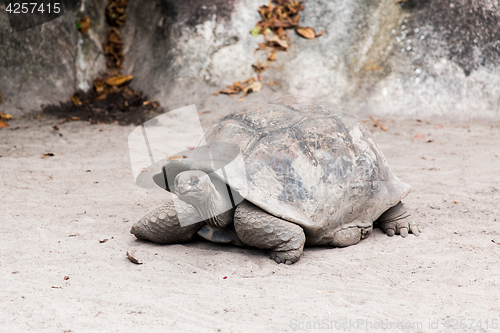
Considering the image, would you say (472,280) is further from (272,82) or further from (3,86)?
(3,86)

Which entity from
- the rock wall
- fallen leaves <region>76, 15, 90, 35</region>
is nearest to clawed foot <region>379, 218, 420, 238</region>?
the rock wall

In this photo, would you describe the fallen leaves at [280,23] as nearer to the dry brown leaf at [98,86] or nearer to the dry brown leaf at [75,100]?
the dry brown leaf at [98,86]

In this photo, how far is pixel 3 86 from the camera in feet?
20.8

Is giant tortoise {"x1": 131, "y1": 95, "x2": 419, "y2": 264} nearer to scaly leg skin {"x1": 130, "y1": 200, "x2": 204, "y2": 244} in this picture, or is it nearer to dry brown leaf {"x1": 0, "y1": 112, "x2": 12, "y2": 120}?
scaly leg skin {"x1": 130, "y1": 200, "x2": 204, "y2": 244}

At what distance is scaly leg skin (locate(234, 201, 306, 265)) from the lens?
105 inches

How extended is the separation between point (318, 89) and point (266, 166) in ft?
14.5

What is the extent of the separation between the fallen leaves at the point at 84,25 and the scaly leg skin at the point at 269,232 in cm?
602

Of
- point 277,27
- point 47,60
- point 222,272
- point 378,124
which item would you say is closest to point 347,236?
point 222,272

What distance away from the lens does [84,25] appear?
24.4 ft

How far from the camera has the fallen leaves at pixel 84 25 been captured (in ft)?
24.2

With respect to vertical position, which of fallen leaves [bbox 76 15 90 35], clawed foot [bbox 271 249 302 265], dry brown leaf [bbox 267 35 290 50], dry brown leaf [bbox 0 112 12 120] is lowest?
clawed foot [bbox 271 249 302 265]

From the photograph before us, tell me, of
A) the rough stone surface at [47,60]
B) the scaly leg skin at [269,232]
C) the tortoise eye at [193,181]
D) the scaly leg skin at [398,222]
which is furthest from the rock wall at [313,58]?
the tortoise eye at [193,181]

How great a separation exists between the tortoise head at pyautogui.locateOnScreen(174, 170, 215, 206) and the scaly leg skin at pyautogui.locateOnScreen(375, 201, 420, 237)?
146 centimetres

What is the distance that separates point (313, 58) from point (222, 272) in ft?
17.3
